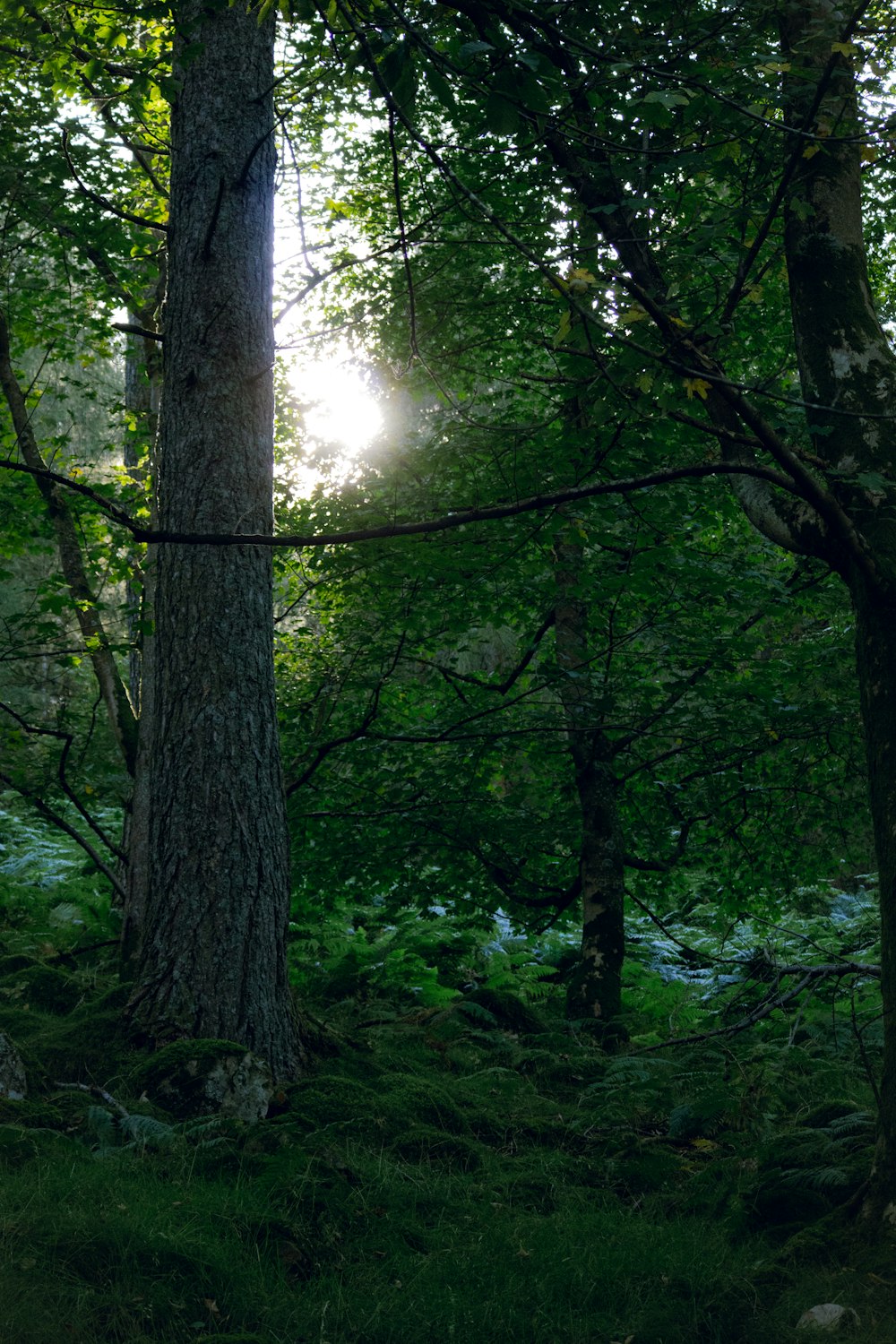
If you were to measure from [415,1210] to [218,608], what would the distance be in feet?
9.99

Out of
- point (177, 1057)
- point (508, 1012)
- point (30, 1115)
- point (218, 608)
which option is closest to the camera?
point (30, 1115)

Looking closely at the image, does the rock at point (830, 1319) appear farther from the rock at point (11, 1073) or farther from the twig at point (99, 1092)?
the rock at point (11, 1073)

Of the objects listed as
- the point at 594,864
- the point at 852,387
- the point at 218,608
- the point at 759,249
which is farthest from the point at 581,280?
the point at 594,864

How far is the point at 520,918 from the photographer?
8953mm

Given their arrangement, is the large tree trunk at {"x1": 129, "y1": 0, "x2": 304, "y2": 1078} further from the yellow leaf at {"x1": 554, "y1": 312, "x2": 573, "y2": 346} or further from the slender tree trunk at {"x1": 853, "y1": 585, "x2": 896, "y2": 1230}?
the slender tree trunk at {"x1": 853, "y1": 585, "x2": 896, "y2": 1230}

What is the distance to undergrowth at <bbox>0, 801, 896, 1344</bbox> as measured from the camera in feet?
10.5

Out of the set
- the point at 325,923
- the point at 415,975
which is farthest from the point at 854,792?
the point at 325,923

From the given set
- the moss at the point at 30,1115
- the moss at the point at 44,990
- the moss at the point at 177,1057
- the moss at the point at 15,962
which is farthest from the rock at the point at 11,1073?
the moss at the point at 15,962

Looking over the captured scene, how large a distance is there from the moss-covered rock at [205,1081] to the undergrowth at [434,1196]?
8 cm

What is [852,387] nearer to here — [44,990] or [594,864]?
[594,864]

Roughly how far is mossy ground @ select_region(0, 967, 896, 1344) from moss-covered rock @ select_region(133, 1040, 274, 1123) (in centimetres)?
9

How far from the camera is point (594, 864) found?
28.8 ft

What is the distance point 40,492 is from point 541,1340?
24.8ft

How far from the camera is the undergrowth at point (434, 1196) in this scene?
3.20 m
